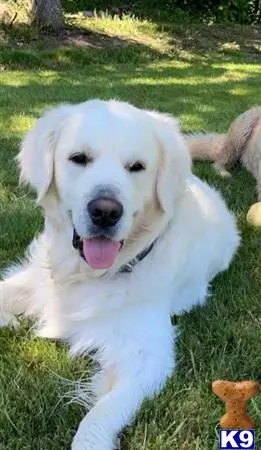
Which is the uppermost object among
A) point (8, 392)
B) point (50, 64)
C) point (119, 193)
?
point (119, 193)

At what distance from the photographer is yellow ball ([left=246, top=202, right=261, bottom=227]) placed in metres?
3.77

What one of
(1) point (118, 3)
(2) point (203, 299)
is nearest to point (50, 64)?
(1) point (118, 3)

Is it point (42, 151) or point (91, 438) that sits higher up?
point (42, 151)

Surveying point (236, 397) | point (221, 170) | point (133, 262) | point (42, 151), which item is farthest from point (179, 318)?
point (221, 170)

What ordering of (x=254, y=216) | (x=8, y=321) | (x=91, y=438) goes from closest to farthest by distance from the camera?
(x=91, y=438) < (x=8, y=321) < (x=254, y=216)

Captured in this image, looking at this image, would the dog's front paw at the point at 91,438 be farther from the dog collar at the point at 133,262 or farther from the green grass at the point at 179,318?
the dog collar at the point at 133,262

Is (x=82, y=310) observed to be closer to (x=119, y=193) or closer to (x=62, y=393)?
(x=62, y=393)

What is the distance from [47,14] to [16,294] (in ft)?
30.7

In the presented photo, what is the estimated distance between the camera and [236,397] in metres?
1.61

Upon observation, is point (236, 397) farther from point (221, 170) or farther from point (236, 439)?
point (221, 170)

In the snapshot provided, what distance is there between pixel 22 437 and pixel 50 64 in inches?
343

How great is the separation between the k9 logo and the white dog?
40 centimetres

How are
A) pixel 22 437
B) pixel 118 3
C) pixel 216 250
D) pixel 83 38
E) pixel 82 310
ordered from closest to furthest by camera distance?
pixel 22 437
pixel 82 310
pixel 216 250
pixel 83 38
pixel 118 3

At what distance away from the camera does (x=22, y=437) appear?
6.24ft
